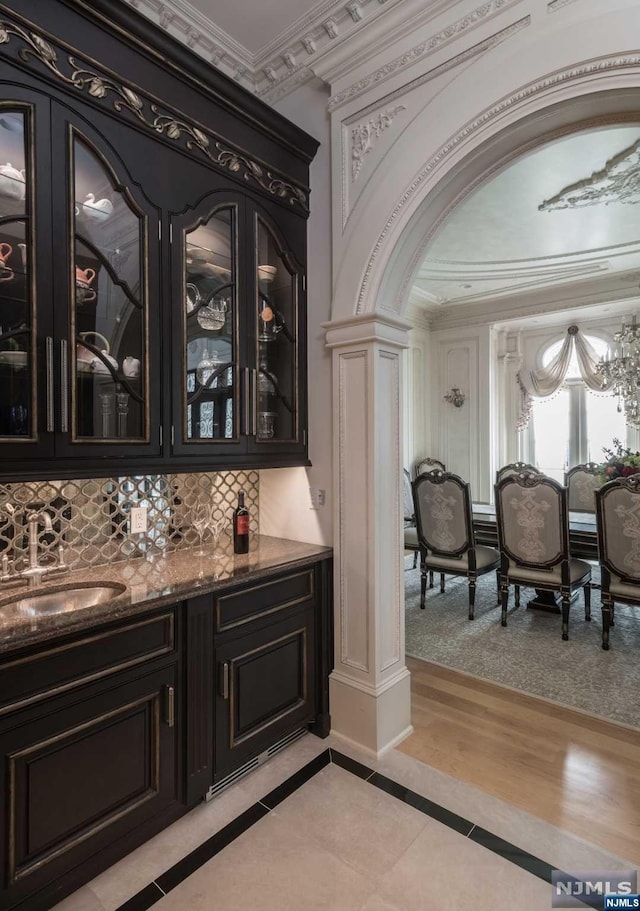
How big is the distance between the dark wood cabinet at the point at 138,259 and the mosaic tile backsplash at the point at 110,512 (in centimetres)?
35

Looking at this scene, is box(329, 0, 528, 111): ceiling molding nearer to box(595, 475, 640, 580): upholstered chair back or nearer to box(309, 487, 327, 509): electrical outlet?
box(309, 487, 327, 509): electrical outlet

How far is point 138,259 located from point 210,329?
389 millimetres

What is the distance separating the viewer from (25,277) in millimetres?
1534

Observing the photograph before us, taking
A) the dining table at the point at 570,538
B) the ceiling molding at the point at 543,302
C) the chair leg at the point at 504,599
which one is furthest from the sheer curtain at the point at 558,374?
the chair leg at the point at 504,599

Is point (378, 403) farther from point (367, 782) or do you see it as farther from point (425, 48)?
point (367, 782)

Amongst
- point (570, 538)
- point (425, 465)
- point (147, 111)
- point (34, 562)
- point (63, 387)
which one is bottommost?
point (570, 538)

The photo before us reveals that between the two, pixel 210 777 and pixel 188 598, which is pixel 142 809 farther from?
pixel 188 598

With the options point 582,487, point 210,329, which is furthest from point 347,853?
point 582,487

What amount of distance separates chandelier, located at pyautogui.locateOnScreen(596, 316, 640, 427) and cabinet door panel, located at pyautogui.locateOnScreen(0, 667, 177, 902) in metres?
5.24

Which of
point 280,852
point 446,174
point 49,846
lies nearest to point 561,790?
point 280,852

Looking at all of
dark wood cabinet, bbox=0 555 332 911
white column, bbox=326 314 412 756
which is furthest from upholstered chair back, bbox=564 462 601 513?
dark wood cabinet, bbox=0 555 332 911

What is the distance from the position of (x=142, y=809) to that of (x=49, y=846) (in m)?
0.30

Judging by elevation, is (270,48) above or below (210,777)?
above

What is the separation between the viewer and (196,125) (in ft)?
6.57
